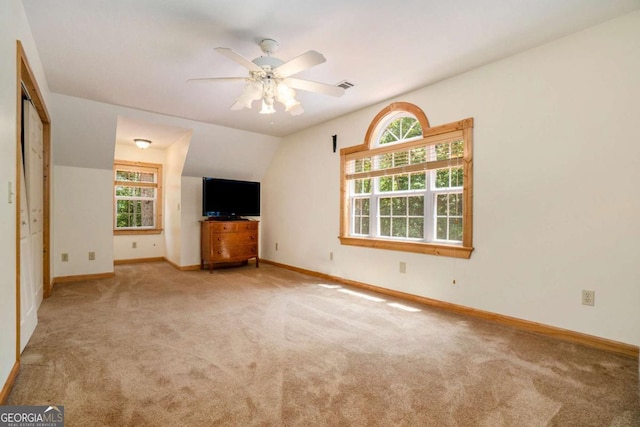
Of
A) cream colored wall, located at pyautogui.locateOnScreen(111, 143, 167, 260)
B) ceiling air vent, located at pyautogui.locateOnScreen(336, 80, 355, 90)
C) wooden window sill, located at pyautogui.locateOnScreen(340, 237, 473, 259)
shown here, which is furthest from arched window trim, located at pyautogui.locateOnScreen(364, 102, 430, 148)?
cream colored wall, located at pyautogui.locateOnScreen(111, 143, 167, 260)

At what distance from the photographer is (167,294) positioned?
3998 millimetres

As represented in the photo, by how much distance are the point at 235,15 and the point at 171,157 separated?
4.69m

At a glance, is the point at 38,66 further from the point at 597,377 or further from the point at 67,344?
the point at 597,377

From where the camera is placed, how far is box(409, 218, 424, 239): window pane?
12.4 feet

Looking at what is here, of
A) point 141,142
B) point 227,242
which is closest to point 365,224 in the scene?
point 227,242

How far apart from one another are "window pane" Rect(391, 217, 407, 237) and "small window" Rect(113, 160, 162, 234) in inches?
205

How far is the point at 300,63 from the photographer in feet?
7.60

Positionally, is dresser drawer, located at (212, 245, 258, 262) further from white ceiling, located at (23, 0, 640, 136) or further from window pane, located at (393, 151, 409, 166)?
window pane, located at (393, 151, 409, 166)

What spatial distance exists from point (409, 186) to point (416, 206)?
27cm

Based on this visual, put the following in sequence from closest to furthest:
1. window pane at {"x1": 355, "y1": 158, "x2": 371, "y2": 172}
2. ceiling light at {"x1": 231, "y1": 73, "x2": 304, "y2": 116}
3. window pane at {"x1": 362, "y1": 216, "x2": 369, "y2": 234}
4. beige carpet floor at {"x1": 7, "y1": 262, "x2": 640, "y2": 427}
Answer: beige carpet floor at {"x1": 7, "y1": 262, "x2": 640, "y2": 427} → ceiling light at {"x1": 231, "y1": 73, "x2": 304, "y2": 116} → window pane at {"x1": 355, "y1": 158, "x2": 371, "y2": 172} → window pane at {"x1": 362, "y1": 216, "x2": 369, "y2": 234}

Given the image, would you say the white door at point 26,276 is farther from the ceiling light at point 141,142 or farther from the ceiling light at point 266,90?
the ceiling light at point 141,142

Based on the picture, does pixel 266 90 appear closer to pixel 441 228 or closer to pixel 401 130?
pixel 401 130

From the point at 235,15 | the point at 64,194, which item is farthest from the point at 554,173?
the point at 64,194

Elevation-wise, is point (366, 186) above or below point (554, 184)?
above
